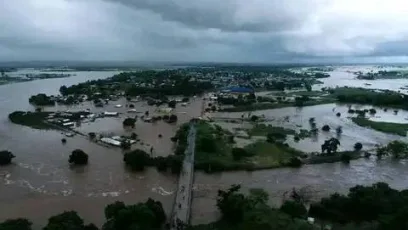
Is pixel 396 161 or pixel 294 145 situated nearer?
pixel 396 161

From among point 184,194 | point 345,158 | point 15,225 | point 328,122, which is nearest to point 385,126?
point 328,122

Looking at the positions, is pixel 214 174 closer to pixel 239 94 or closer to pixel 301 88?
Result: pixel 239 94

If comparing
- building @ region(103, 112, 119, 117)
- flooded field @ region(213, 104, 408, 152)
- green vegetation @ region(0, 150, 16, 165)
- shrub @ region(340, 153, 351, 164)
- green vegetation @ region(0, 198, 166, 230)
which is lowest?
flooded field @ region(213, 104, 408, 152)

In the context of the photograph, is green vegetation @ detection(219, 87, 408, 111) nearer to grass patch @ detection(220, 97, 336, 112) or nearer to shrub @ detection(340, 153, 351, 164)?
grass patch @ detection(220, 97, 336, 112)

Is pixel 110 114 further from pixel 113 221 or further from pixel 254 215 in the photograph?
pixel 254 215

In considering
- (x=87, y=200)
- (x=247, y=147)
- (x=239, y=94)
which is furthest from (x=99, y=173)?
(x=239, y=94)

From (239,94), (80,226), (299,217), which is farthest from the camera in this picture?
(239,94)

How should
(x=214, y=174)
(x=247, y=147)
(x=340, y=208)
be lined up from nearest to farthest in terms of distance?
1. (x=340, y=208)
2. (x=214, y=174)
3. (x=247, y=147)

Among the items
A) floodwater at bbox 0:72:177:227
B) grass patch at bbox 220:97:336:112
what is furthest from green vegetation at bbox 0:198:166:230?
grass patch at bbox 220:97:336:112
